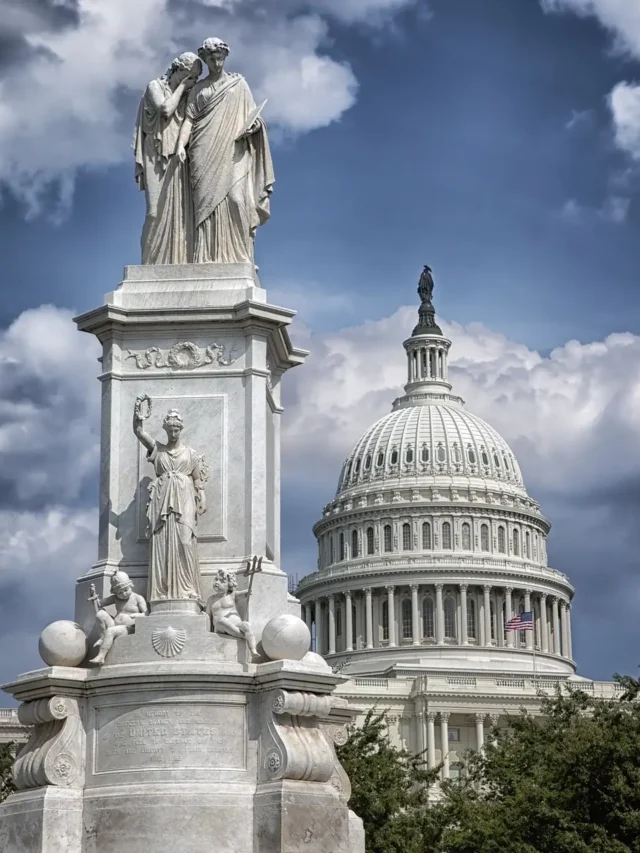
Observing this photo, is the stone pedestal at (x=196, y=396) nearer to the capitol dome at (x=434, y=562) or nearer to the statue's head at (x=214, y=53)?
the statue's head at (x=214, y=53)

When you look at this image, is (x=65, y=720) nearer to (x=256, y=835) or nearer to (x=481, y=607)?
(x=256, y=835)

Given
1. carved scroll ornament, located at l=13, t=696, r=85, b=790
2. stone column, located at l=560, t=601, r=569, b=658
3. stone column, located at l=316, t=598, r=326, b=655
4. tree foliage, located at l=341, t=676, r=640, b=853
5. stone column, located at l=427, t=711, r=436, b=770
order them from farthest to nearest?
stone column, located at l=560, t=601, r=569, b=658, stone column, located at l=316, t=598, r=326, b=655, stone column, located at l=427, t=711, r=436, b=770, tree foliage, located at l=341, t=676, r=640, b=853, carved scroll ornament, located at l=13, t=696, r=85, b=790

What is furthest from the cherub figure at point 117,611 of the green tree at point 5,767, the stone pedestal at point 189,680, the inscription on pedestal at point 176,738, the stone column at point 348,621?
the stone column at point 348,621

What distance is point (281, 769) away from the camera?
19484 millimetres

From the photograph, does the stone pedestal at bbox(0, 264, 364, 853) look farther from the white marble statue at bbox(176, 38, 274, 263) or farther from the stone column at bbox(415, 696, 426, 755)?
the stone column at bbox(415, 696, 426, 755)

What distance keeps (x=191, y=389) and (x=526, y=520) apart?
16287cm

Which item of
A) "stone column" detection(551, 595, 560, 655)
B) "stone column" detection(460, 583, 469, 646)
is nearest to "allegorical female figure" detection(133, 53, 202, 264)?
"stone column" detection(460, 583, 469, 646)

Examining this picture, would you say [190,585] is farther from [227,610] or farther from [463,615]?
[463,615]

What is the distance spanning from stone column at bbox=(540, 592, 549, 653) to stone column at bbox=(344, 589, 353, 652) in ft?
62.6

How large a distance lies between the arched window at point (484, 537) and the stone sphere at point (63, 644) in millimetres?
158017

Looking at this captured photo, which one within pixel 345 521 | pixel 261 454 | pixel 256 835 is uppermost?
pixel 345 521

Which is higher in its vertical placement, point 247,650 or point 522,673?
point 522,673

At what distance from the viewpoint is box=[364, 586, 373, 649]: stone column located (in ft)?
562

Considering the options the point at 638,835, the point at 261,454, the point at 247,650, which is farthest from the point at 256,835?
the point at 638,835
